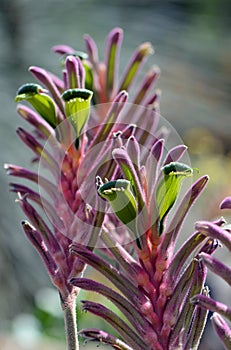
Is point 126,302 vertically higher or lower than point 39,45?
lower

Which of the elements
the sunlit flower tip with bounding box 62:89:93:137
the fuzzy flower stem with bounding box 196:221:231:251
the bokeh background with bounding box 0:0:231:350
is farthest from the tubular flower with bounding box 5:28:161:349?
the bokeh background with bounding box 0:0:231:350

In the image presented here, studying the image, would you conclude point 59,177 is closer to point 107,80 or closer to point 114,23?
point 107,80

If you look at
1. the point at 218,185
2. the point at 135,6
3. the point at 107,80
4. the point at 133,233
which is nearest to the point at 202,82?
the point at 135,6

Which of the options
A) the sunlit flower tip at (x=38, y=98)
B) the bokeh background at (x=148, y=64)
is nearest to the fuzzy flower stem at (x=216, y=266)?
the sunlit flower tip at (x=38, y=98)

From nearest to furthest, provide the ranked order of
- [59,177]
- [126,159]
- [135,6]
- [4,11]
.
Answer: [126,159] → [59,177] → [4,11] → [135,6]

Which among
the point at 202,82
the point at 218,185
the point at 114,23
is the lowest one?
the point at 218,185

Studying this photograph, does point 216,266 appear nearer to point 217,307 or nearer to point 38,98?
point 217,307

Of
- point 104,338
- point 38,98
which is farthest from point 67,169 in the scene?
point 104,338
